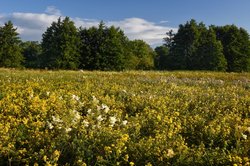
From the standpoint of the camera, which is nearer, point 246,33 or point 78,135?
point 78,135

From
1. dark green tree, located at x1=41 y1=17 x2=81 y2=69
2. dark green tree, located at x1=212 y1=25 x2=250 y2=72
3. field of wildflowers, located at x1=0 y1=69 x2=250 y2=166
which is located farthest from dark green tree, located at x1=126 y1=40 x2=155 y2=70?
field of wildflowers, located at x1=0 y1=69 x2=250 y2=166

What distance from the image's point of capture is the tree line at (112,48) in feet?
243

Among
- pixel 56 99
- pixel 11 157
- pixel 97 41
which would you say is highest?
pixel 97 41

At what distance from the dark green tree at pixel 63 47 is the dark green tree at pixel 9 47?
5.67m

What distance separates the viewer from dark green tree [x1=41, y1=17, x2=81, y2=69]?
72.4 m

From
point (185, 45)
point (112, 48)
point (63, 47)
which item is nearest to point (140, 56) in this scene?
point (185, 45)

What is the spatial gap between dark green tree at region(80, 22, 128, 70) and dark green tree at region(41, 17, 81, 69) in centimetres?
162

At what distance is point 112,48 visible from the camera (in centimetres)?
7525

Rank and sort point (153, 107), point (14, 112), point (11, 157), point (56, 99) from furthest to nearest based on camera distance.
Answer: point (153, 107) < point (56, 99) < point (14, 112) < point (11, 157)

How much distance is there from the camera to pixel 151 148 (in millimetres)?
6320

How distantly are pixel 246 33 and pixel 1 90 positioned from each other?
275 ft

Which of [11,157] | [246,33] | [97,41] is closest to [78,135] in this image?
[11,157]

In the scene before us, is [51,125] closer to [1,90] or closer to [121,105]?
[121,105]

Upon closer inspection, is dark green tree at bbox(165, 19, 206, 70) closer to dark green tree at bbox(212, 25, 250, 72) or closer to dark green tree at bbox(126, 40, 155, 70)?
dark green tree at bbox(212, 25, 250, 72)
